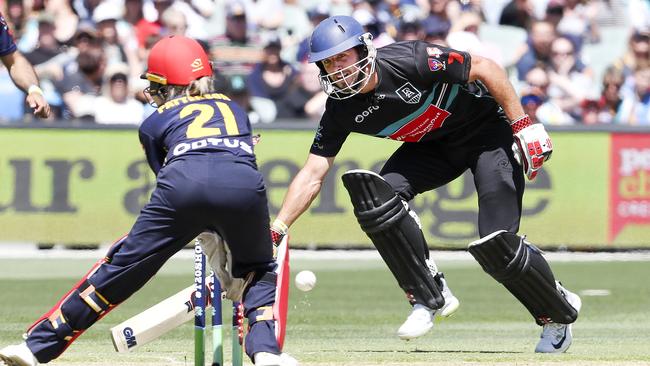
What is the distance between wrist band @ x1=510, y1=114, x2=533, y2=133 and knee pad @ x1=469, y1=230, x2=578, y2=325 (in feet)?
2.00

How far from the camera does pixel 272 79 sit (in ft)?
55.6

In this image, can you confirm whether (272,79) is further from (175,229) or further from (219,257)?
(175,229)

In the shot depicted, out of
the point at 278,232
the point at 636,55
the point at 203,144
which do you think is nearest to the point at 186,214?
the point at 203,144

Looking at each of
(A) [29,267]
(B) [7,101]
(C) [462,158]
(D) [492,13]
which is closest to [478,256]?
(C) [462,158]

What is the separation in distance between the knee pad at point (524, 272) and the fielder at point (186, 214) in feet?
5.66

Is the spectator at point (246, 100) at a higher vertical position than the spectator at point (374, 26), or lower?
lower

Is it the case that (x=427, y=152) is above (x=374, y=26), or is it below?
above

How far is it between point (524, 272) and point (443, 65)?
4.40 feet

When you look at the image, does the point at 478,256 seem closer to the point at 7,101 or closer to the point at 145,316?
the point at 145,316

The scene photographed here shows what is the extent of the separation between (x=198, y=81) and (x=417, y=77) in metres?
1.63

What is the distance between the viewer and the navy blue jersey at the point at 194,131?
20.7 ft

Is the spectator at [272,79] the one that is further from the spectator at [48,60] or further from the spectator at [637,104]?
the spectator at [637,104]

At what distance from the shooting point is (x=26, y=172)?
1516 centimetres

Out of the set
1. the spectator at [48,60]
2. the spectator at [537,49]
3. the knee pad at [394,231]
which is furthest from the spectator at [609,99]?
the knee pad at [394,231]
